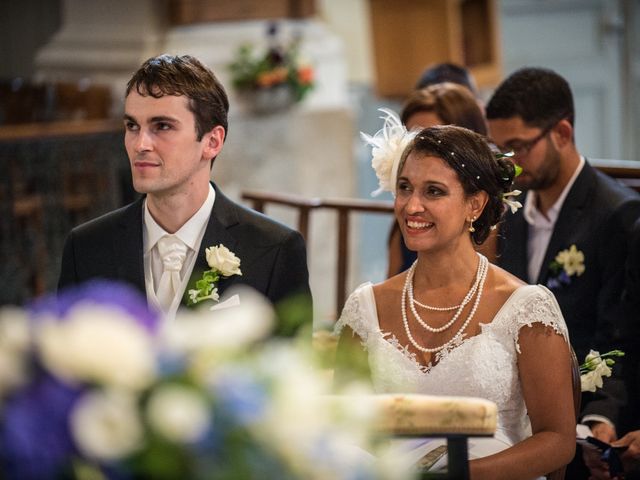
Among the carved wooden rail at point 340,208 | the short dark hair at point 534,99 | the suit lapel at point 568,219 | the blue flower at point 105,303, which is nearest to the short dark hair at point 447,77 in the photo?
the carved wooden rail at point 340,208

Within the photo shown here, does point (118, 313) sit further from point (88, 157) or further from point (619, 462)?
point (88, 157)

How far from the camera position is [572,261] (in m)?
3.43

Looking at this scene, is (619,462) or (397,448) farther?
(619,462)

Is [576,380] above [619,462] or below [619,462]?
above

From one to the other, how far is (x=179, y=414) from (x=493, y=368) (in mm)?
1635

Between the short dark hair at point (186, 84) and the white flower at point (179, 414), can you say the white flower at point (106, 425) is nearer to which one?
the white flower at point (179, 414)

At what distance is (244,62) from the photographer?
737cm

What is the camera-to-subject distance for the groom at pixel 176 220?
286 centimetres

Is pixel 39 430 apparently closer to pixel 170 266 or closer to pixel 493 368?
pixel 493 368

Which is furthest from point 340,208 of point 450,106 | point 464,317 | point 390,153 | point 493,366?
point 493,366

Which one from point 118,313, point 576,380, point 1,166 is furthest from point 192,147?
point 1,166

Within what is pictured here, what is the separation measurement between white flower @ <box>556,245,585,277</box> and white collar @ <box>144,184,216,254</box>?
1.19 metres

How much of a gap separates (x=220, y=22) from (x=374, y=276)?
2.38 meters

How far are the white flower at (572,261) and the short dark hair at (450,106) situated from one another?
67 cm
